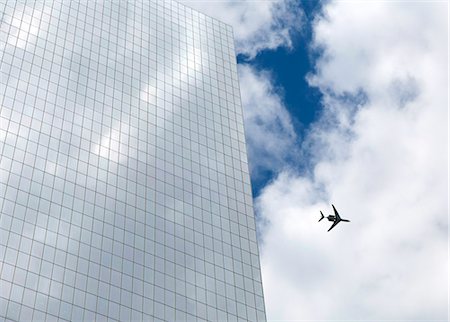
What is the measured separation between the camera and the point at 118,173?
117m

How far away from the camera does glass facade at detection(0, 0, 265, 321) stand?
325 feet

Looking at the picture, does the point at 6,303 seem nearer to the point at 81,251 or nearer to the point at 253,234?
the point at 81,251

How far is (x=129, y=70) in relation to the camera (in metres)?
138

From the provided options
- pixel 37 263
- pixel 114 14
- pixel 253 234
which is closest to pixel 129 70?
pixel 114 14

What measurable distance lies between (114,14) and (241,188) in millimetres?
46480

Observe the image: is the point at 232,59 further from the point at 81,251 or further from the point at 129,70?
the point at 81,251

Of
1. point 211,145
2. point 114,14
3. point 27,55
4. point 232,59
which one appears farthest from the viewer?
point 232,59

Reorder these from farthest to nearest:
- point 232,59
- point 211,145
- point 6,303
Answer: point 232,59 → point 211,145 → point 6,303

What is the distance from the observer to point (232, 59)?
527ft

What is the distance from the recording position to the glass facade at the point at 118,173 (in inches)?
3898

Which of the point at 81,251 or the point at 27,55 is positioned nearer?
the point at 81,251

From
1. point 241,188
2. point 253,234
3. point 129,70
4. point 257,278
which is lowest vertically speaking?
point 257,278

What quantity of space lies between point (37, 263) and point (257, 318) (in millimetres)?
35320

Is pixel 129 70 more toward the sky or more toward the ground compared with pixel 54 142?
more toward the sky
